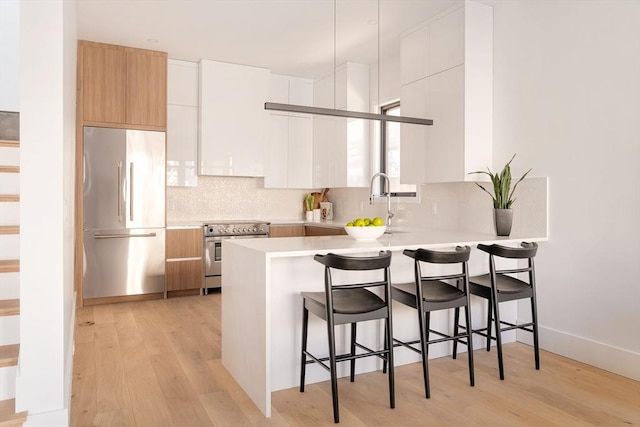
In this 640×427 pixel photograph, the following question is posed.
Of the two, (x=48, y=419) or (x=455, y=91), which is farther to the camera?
(x=455, y=91)

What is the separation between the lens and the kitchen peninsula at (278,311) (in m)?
2.54

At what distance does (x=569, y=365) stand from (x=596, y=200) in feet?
3.86

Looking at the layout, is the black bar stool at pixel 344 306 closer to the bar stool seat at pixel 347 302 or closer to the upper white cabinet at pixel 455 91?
the bar stool seat at pixel 347 302

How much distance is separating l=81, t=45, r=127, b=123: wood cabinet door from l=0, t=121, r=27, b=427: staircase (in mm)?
1895

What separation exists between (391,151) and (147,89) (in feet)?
9.60

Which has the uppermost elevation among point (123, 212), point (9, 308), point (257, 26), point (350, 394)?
point (257, 26)

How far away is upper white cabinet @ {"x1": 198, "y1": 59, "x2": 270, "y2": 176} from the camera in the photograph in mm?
5637

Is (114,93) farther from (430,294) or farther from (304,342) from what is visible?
(430,294)

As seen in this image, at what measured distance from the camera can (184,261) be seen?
5402 mm

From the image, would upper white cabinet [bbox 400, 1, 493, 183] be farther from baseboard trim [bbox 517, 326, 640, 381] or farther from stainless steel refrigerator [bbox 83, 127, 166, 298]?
stainless steel refrigerator [bbox 83, 127, 166, 298]

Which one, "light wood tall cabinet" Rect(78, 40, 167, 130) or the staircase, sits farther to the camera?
"light wood tall cabinet" Rect(78, 40, 167, 130)

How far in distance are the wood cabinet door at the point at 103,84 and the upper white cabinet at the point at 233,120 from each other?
922mm

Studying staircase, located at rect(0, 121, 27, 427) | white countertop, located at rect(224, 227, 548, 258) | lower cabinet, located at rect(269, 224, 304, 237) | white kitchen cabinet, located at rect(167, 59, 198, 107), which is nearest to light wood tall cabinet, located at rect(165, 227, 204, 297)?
lower cabinet, located at rect(269, 224, 304, 237)

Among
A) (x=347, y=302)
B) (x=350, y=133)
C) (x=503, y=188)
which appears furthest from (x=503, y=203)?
(x=350, y=133)
